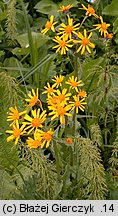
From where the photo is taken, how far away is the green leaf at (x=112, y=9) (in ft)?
7.18

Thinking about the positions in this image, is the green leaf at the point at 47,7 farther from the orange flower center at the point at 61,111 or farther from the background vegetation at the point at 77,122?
the orange flower center at the point at 61,111

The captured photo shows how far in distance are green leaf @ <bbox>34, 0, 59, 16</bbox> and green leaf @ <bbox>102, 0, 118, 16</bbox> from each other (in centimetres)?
24

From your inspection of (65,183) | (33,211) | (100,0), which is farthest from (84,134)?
(100,0)

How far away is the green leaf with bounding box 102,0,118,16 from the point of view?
219 cm

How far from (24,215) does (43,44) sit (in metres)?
1.06

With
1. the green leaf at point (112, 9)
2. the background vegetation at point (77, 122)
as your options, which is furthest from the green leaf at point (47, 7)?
the green leaf at point (112, 9)

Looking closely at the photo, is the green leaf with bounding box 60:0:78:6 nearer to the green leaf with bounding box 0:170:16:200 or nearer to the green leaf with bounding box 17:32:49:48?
the green leaf with bounding box 17:32:49:48

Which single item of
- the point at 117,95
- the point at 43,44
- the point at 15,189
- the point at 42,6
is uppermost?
the point at 42,6

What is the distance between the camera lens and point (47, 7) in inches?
91.9

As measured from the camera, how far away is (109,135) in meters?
1.81

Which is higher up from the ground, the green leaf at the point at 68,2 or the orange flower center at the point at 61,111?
the green leaf at the point at 68,2

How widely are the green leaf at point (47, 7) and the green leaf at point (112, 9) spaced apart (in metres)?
0.24

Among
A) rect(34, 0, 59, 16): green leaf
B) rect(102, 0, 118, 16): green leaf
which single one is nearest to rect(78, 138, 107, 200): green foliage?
rect(102, 0, 118, 16): green leaf

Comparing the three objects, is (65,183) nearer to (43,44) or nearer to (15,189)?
(15,189)
